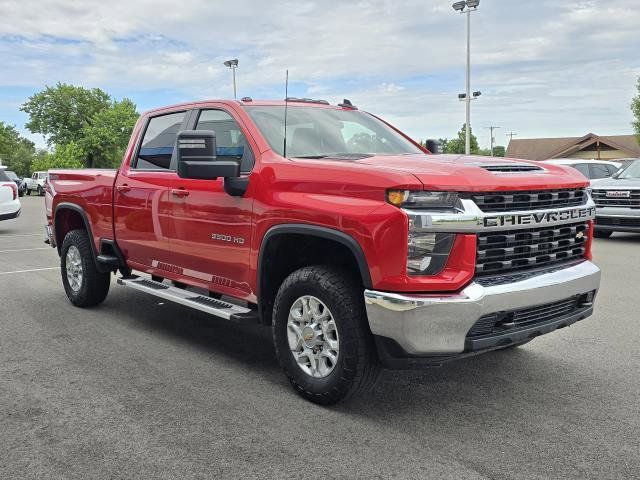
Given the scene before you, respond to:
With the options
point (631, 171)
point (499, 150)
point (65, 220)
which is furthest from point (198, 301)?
point (499, 150)

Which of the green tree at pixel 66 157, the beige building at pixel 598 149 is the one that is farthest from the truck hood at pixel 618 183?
the green tree at pixel 66 157

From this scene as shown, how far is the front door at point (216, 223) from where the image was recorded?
4789 millimetres

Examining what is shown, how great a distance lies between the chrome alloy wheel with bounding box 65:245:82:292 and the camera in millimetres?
7109

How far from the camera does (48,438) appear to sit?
3.73 metres

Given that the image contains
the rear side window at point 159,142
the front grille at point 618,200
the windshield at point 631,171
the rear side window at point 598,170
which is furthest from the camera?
the rear side window at point 598,170

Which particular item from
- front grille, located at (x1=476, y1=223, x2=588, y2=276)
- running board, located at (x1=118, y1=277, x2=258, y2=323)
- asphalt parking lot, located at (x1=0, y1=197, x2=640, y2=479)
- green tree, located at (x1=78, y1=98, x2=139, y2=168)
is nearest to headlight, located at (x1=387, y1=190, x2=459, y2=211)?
front grille, located at (x1=476, y1=223, x2=588, y2=276)

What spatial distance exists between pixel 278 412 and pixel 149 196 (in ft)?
8.19

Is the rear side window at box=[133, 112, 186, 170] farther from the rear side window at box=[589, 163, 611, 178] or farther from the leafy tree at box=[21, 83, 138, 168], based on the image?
the leafy tree at box=[21, 83, 138, 168]

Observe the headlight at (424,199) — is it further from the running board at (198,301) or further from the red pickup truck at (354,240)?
the running board at (198,301)

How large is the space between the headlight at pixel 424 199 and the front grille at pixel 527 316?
646 mm

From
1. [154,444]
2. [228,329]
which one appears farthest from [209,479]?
[228,329]

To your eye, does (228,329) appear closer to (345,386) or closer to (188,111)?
(188,111)

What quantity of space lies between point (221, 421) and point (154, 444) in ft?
1.47

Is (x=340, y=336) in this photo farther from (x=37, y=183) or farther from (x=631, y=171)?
(x=37, y=183)
